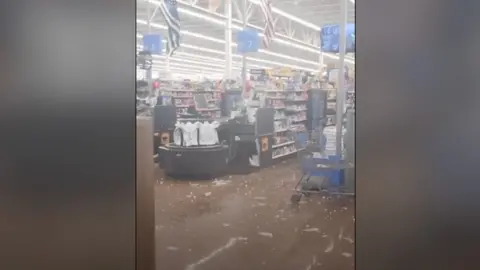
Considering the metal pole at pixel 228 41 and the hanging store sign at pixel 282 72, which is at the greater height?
the metal pole at pixel 228 41

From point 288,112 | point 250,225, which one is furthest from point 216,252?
point 288,112

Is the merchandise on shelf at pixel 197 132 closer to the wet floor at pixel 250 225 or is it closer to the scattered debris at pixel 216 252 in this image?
the wet floor at pixel 250 225

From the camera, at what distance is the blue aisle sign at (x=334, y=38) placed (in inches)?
66.3

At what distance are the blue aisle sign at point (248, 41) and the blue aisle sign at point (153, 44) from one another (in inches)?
12.8

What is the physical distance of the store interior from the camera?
1770 mm

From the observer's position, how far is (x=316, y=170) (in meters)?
1.80

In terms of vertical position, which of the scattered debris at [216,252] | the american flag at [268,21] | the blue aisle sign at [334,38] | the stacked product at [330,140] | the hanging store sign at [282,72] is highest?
the american flag at [268,21]
